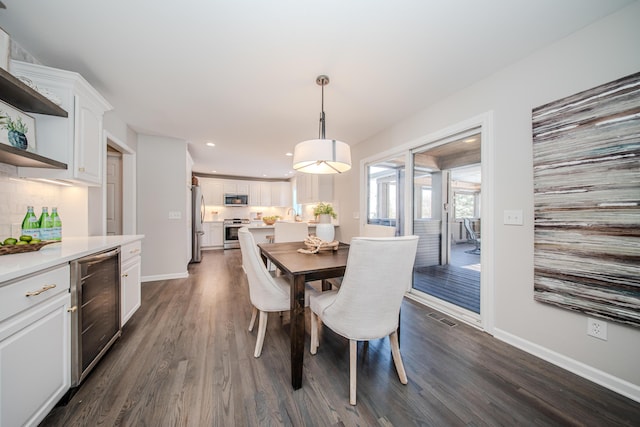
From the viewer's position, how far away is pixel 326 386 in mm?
1405

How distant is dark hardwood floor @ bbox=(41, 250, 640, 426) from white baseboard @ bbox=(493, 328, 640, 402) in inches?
2.2

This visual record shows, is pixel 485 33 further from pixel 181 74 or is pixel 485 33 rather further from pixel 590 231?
pixel 181 74

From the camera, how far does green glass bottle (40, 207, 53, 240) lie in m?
1.64

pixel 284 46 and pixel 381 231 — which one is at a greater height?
pixel 284 46

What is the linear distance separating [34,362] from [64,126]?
1689 mm

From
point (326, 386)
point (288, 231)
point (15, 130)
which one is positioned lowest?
point (326, 386)

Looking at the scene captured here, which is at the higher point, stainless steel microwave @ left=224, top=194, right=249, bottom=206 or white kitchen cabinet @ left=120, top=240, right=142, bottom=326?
stainless steel microwave @ left=224, top=194, right=249, bottom=206

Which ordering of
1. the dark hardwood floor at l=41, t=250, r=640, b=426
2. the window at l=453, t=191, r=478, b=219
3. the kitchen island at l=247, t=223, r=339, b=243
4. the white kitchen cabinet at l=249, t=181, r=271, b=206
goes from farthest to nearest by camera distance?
the white kitchen cabinet at l=249, t=181, r=271, b=206 → the kitchen island at l=247, t=223, r=339, b=243 → the window at l=453, t=191, r=478, b=219 → the dark hardwood floor at l=41, t=250, r=640, b=426

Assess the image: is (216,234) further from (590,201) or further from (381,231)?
(590,201)

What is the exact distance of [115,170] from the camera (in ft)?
10.8

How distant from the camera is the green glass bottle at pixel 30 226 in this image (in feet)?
5.09

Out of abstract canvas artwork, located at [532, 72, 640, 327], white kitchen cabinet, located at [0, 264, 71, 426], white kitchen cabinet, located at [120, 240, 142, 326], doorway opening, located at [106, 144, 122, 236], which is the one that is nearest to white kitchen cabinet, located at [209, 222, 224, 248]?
doorway opening, located at [106, 144, 122, 236]

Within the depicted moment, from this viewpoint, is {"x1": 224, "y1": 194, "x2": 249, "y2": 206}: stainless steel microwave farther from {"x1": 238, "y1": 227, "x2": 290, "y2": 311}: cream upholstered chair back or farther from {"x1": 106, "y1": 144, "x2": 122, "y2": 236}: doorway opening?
{"x1": 238, "y1": 227, "x2": 290, "y2": 311}: cream upholstered chair back

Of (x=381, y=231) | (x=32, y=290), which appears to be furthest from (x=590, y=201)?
(x=32, y=290)
